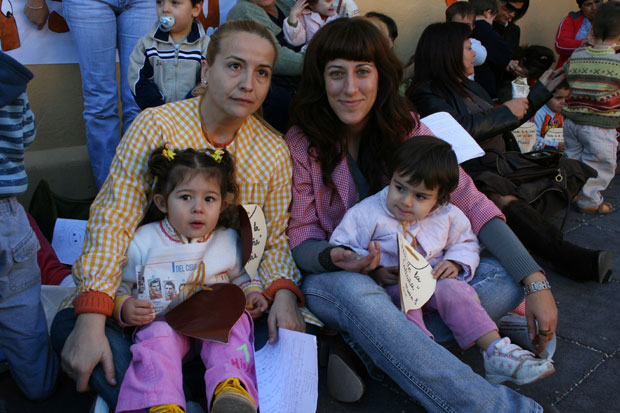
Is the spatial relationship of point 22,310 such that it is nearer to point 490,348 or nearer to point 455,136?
point 490,348

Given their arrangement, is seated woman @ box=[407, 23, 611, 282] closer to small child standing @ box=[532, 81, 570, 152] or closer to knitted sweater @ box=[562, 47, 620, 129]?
knitted sweater @ box=[562, 47, 620, 129]

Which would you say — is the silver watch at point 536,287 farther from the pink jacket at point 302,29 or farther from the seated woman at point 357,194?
the pink jacket at point 302,29

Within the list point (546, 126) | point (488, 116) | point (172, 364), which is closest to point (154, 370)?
point (172, 364)

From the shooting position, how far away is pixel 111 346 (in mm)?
1911

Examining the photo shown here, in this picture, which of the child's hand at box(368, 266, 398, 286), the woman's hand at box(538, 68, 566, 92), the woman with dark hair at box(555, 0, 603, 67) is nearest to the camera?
the child's hand at box(368, 266, 398, 286)

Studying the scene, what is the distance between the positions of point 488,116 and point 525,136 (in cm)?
119

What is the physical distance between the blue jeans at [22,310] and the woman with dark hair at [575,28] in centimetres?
621

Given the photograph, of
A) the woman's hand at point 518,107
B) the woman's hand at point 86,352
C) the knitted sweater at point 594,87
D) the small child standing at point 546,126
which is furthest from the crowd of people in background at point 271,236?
the small child standing at point 546,126

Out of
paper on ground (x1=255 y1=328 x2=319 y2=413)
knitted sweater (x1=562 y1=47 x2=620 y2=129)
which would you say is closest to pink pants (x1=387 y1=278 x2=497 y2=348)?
paper on ground (x1=255 y1=328 x2=319 y2=413)

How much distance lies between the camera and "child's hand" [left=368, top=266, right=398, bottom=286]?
2293 millimetres

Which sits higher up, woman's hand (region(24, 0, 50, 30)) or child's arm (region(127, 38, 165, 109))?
woman's hand (region(24, 0, 50, 30))

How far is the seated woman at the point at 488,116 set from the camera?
3285mm

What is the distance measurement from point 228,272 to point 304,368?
21.8 inches

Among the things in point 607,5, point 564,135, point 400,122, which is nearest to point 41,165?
point 400,122
